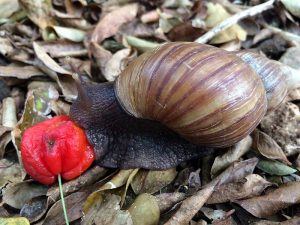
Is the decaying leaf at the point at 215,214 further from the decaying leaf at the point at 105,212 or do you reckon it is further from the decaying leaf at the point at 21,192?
the decaying leaf at the point at 21,192

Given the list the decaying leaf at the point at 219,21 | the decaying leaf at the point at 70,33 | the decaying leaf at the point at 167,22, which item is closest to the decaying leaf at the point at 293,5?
the decaying leaf at the point at 219,21

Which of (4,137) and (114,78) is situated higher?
(114,78)

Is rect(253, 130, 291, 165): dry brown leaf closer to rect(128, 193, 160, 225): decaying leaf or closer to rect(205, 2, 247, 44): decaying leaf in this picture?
rect(128, 193, 160, 225): decaying leaf

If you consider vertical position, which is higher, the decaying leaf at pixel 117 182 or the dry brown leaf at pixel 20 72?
the dry brown leaf at pixel 20 72

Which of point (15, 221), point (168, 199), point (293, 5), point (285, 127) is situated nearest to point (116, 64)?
point (168, 199)

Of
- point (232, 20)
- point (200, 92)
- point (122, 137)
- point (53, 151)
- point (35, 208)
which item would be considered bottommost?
point (35, 208)

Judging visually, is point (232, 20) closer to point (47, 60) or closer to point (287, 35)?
point (287, 35)

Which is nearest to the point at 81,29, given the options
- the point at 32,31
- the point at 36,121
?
the point at 32,31

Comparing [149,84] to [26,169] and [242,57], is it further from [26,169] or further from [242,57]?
[26,169]
